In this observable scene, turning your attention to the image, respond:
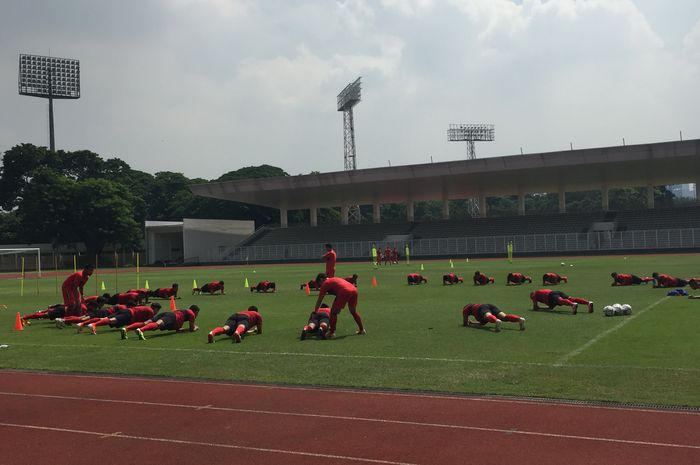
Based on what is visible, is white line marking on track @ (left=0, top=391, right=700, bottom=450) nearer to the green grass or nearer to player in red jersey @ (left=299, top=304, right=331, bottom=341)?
the green grass

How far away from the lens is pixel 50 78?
104 metres

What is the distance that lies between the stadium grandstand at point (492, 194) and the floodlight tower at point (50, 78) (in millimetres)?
42863

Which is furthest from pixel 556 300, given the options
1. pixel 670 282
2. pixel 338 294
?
pixel 670 282

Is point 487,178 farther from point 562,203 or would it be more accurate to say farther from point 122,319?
point 122,319

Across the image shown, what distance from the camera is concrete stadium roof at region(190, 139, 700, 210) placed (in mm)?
60156

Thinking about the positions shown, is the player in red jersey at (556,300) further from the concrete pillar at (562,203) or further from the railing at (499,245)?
the concrete pillar at (562,203)

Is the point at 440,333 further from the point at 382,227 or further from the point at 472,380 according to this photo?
the point at 382,227

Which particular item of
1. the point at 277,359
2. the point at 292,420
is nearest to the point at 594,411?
the point at 292,420

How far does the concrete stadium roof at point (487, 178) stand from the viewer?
60.2 m

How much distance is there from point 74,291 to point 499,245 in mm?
54284

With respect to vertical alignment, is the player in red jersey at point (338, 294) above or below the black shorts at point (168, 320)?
above

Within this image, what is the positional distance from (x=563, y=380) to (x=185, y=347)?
25.4ft

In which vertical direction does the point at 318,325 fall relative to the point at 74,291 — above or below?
below

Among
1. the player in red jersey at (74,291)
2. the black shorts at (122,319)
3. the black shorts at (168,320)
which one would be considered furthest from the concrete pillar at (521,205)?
the black shorts at (168,320)
